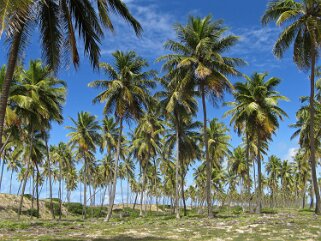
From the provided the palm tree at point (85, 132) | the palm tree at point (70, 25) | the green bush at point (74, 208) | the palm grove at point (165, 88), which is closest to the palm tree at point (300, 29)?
the palm grove at point (165, 88)

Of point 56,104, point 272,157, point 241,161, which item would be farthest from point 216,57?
point 272,157

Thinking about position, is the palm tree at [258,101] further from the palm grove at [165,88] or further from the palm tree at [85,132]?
the palm tree at [85,132]

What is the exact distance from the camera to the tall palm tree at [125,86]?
3378cm

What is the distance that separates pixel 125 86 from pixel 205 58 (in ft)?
26.1

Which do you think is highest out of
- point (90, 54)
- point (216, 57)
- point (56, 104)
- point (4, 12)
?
point (216, 57)

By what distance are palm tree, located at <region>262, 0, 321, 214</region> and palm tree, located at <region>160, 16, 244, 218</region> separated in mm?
3879

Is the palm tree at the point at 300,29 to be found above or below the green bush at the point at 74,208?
above

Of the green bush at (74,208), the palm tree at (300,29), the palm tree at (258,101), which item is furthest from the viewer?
the green bush at (74,208)

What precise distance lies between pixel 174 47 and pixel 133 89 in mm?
5529

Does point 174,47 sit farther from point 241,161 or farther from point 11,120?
point 241,161

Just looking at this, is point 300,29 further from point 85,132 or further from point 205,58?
point 85,132

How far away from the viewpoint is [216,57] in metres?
30.0

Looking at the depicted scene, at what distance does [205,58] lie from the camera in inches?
1198

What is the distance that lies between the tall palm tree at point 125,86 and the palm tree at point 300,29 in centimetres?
1219
